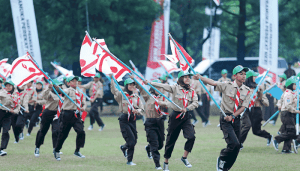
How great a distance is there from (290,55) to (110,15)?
21.7 meters

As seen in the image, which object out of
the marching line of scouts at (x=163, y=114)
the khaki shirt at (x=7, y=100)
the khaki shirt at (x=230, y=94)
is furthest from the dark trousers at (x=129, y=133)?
the khaki shirt at (x=7, y=100)

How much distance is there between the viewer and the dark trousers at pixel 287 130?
1130 centimetres

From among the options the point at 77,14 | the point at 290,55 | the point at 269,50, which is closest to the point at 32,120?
the point at 77,14

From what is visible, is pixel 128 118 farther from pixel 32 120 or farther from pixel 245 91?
pixel 32 120

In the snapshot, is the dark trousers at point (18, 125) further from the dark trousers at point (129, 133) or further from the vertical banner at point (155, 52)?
the vertical banner at point (155, 52)

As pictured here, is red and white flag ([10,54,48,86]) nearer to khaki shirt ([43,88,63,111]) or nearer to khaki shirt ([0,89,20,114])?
khaki shirt ([43,88,63,111])

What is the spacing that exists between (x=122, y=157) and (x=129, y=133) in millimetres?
1008

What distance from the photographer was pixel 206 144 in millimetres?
13047

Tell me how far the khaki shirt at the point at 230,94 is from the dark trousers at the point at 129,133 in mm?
2147

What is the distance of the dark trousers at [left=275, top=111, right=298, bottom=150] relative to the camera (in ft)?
37.1

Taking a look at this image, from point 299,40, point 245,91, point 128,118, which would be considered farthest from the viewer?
point 299,40

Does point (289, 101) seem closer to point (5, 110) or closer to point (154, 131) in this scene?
point (154, 131)

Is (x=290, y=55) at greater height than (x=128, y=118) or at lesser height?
greater

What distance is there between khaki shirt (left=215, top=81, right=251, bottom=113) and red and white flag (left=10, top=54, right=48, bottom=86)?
4018 millimetres
